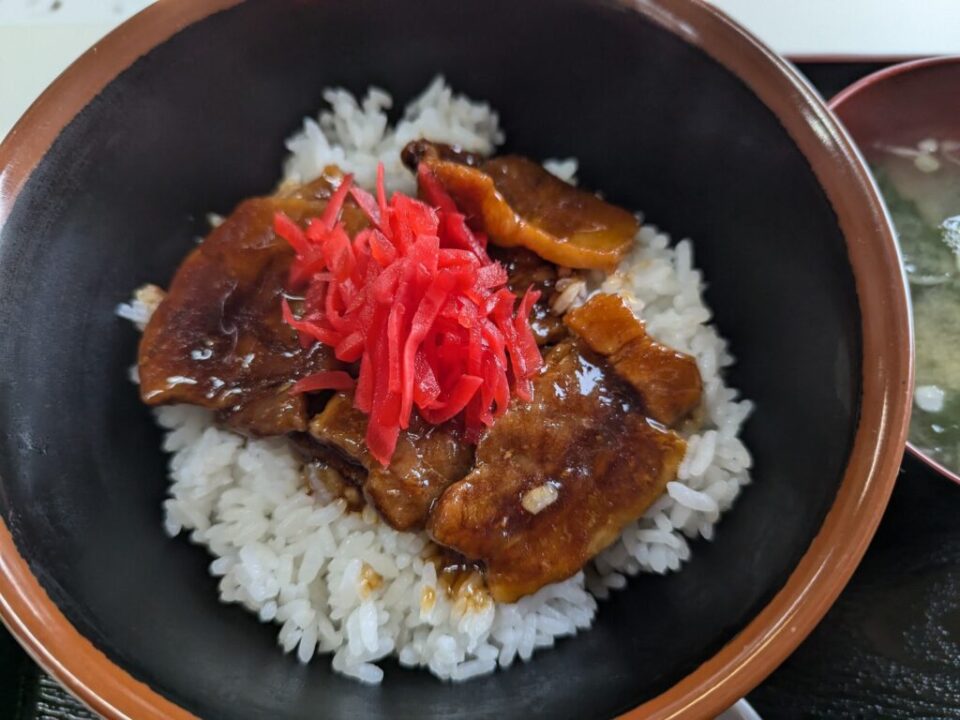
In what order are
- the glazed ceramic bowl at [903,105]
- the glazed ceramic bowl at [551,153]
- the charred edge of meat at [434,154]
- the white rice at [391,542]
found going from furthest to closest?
the glazed ceramic bowl at [903,105] → the charred edge of meat at [434,154] → the white rice at [391,542] → the glazed ceramic bowl at [551,153]

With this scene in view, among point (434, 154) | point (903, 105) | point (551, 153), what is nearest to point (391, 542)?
point (434, 154)

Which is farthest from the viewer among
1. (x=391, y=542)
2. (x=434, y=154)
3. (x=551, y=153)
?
(x=551, y=153)

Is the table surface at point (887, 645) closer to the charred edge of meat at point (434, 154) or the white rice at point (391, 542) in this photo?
the white rice at point (391, 542)

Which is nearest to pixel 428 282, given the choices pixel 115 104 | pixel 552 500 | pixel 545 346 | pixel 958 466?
pixel 545 346

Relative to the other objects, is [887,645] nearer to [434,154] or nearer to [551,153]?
[551,153]

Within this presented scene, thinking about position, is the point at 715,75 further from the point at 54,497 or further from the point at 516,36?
the point at 54,497

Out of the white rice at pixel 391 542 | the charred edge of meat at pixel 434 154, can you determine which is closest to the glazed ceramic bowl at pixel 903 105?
the white rice at pixel 391 542
